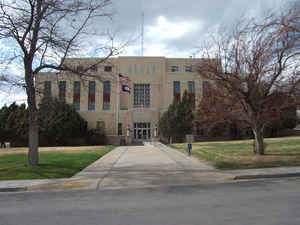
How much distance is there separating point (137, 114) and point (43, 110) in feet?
103

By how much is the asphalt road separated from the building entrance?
1455 inches

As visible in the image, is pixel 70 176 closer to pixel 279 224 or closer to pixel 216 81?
pixel 279 224

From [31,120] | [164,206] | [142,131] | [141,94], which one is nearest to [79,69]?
[31,120]

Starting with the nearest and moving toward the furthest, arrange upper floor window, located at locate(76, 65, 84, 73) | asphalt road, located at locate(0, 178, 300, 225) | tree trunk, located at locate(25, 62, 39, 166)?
asphalt road, located at locate(0, 178, 300, 225) < tree trunk, located at locate(25, 62, 39, 166) < upper floor window, located at locate(76, 65, 84, 73)

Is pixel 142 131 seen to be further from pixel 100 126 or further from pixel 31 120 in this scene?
pixel 31 120

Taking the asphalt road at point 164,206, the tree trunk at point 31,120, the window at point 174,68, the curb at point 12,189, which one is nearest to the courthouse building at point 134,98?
the window at point 174,68

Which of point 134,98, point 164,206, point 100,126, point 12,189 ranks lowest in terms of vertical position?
point 12,189

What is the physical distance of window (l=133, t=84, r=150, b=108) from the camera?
47.3m

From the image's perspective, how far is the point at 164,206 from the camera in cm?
565

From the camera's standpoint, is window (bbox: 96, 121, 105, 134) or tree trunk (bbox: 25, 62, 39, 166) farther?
window (bbox: 96, 121, 105, 134)

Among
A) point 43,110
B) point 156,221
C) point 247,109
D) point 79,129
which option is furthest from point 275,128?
point 156,221

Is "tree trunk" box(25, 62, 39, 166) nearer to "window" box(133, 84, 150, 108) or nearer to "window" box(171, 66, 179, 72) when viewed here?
"window" box(133, 84, 150, 108)

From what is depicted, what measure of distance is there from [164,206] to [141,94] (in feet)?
139

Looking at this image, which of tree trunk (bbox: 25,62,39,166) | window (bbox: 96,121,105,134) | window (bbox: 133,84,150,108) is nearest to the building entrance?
window (bbox: 133,84,150,108)
